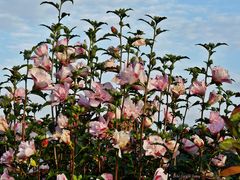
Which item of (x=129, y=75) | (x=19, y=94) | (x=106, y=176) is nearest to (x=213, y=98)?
(x=129, y=75)

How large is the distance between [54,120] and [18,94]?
93 centimetres

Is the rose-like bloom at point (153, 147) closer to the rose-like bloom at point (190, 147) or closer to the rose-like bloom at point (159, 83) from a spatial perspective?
the rose-like bloom at point (190, 147)

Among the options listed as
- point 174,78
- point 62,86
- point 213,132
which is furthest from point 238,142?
point 174,78

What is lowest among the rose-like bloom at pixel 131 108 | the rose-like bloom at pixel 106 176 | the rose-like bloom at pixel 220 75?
the rose-like bloom at pixel 106 176

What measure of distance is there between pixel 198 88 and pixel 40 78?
1.57m

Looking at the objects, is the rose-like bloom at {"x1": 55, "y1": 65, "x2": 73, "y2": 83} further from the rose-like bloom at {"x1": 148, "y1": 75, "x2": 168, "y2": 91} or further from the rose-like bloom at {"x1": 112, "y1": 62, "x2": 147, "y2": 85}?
the rose-like bloom at {"x1": 148, "y1": 75, "x2": 168, "y2": 91}

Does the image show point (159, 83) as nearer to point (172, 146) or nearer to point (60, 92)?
point (172, 146)

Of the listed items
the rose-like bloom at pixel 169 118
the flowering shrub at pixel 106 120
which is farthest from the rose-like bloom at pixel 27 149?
the rose-like bloom at pixel 169 118

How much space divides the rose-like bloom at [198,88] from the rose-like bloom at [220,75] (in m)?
0.15

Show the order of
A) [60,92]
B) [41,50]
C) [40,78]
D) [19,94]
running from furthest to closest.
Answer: [19,94] < [41,50] < [40,78] < [60,92]

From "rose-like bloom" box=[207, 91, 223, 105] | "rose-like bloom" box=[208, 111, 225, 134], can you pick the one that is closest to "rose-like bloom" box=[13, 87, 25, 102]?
"rose-like bloom" box=[207, 91, 223, 105]

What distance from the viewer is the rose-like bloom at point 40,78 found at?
219 inches

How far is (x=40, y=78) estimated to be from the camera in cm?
561

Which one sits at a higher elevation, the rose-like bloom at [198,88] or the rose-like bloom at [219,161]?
the rose-like bloom at [198,88]
